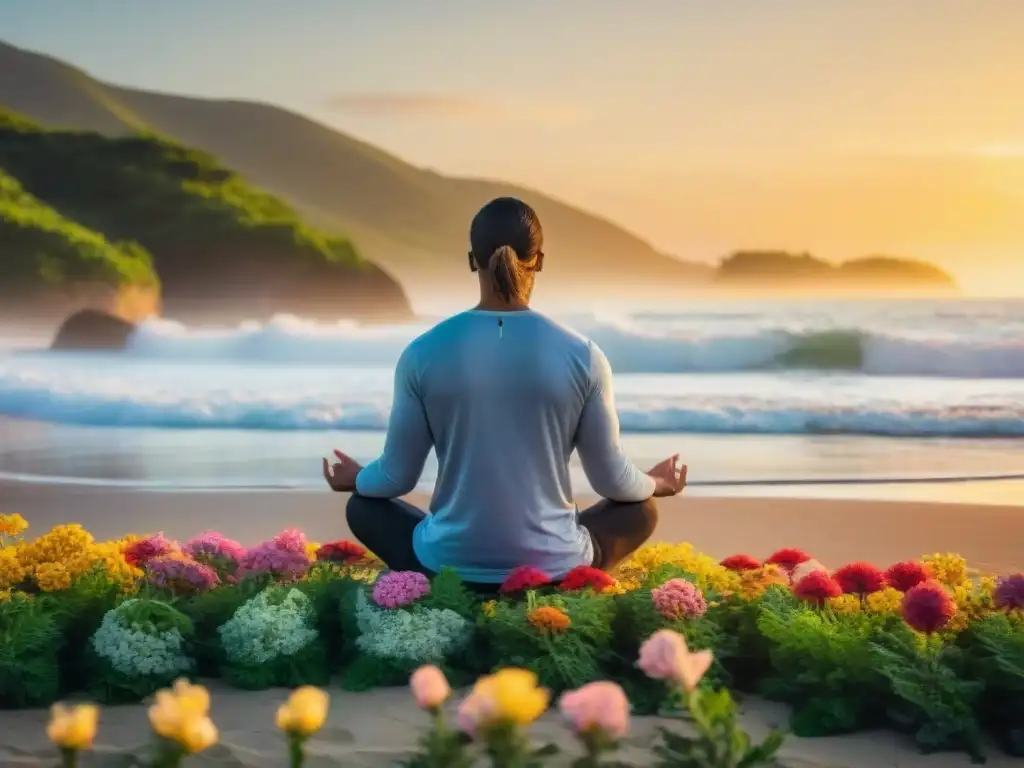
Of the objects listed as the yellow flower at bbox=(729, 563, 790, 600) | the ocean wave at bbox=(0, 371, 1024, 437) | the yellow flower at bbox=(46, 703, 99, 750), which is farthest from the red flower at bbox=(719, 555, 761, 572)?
the ocean wave at bbox=(0, 371, 1024, 437)

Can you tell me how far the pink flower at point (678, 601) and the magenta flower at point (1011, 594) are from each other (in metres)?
0.61

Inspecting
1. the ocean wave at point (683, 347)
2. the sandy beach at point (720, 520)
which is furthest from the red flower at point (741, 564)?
the ocean wave at point (683, 347)

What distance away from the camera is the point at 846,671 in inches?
96.4

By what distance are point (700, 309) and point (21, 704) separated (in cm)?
716

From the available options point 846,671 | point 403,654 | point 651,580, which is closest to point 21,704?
point 403,654

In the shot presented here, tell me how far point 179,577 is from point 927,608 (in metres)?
1.75

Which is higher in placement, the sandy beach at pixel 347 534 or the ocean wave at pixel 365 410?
the ocean wave at pixel 365 410

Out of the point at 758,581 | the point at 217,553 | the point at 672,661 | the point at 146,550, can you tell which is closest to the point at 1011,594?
the point at 758,581

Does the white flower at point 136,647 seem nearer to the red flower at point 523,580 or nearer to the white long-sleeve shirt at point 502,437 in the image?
the white long-sleeve shirt at point 502,437

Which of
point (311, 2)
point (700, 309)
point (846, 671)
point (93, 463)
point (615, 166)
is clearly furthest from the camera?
point (700, 309)

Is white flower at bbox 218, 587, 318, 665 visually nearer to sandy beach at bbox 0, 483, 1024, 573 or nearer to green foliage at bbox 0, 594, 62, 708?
green foliage at bbox 0, 594, 62, 708

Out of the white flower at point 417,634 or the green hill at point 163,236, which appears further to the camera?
the green hill at point 163,236

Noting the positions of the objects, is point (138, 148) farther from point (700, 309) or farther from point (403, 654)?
point (403, 654)

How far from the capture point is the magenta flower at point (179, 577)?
305cm
